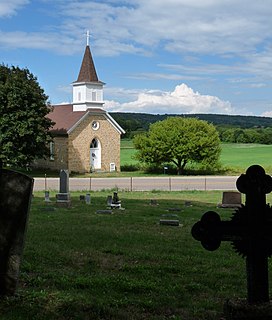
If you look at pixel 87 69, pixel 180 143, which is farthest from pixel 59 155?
pixel 180 143

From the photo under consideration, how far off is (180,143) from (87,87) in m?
11.1

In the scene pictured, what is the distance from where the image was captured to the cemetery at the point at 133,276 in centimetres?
493

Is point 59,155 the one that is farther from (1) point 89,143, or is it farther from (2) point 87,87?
(2) point 87,87

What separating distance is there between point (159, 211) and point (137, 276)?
11.3 meters

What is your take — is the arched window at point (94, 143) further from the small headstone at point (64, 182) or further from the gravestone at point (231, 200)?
the small headstone at point (64, 182)

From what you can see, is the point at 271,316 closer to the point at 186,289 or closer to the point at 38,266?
the point at 186,289

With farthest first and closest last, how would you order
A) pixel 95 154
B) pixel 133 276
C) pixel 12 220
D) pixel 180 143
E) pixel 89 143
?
pixel 95 154 → pixel 89 143 → pixel 180 143 → pixel 133 276 → pixel 12 220

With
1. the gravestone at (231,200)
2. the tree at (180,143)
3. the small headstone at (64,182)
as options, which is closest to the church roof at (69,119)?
the tree at (180,143)

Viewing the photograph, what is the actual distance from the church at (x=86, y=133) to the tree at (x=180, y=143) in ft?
9.75

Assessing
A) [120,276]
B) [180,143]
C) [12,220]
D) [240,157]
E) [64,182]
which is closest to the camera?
[12,220]

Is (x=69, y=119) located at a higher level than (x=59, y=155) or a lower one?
higher

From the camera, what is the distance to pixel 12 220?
6.55 m

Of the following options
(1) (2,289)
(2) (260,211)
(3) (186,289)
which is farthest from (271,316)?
(1) (2,289)

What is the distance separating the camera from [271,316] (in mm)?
4711
